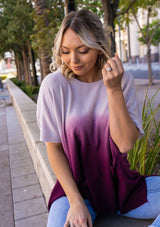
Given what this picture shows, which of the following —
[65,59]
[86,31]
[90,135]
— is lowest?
[90,135]

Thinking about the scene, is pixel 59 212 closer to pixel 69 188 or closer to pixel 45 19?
pixel 69 188

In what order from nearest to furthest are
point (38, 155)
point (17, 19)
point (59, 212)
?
1. point (59, 212)
2. point (38, 155)
3. point (17, 19)

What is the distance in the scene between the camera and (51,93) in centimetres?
166

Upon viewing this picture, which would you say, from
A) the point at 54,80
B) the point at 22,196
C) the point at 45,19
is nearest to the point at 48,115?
the point at 54,80

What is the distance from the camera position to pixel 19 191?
12.1ft

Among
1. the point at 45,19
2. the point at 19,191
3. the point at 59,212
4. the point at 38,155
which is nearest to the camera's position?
the point at 59,212

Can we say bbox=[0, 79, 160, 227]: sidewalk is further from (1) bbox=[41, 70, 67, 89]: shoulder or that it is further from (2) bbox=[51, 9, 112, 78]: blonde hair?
(2) bbox=[51, 9, 112, 78]: blonde hair

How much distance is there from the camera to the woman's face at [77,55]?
161cm

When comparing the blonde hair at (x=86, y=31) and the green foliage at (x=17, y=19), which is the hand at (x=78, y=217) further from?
the green foliage at (x=17, y=19)

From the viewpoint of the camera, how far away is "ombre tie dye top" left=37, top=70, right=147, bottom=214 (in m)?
1.66

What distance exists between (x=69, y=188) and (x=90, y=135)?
12.9 inches

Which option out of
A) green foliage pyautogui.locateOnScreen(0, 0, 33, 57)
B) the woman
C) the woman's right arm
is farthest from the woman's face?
green foliage pyautogui.locateOnScreen(0, 0, 33, 57)

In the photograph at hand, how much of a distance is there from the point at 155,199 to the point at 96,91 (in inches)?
28.8

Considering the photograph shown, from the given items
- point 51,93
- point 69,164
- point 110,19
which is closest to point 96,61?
point 51,93
